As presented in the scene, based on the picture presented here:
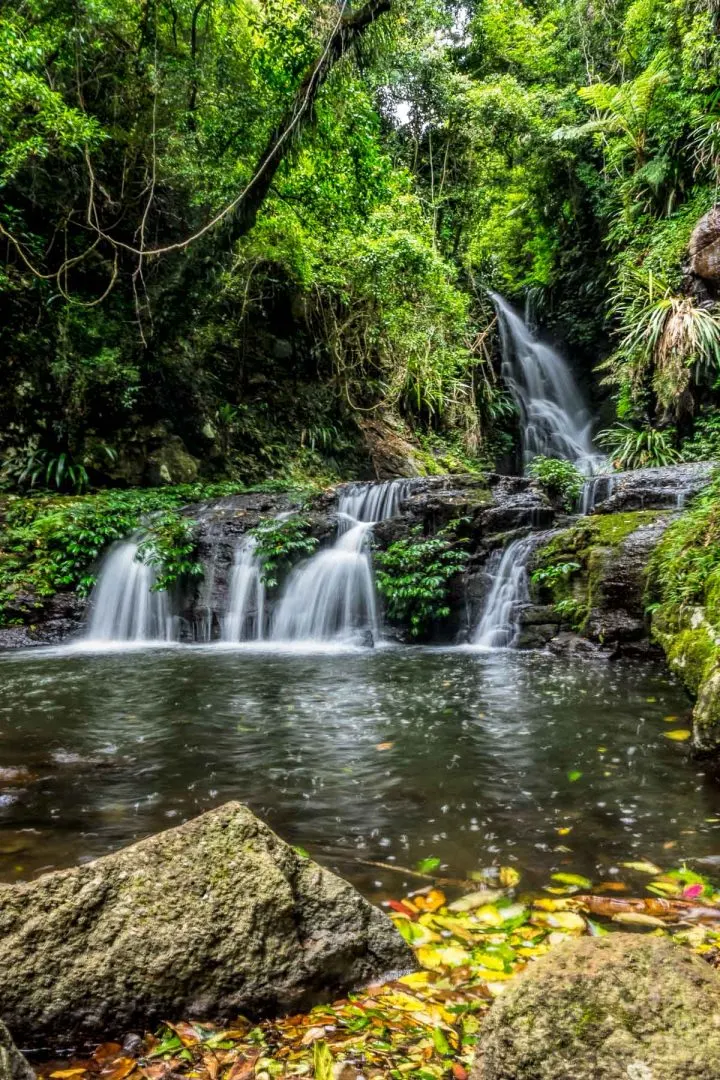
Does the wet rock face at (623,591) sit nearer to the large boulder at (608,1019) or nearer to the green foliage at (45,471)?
the large boulder at (608,1019)

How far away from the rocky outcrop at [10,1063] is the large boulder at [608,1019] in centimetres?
91

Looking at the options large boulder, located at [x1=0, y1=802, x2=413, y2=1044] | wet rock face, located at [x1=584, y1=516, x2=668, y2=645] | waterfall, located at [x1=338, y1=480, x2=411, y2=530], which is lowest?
large boulder, located at [x1=0, y1=802, x2=413, y2=1044]

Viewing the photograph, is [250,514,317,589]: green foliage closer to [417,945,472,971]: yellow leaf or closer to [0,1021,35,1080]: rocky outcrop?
[417,945,472,971]: yellow leaf

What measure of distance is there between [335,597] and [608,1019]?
8.51 metres

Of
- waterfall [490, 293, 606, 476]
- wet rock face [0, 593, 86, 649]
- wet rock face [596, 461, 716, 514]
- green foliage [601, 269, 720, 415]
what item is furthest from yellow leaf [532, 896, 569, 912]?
waterfall [490, 293, 606, 476]

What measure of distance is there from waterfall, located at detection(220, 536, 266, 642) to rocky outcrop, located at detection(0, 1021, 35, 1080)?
335 inches

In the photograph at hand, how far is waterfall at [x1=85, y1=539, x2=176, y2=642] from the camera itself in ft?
32.4

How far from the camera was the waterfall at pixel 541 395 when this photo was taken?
18.1 meters

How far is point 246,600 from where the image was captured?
397 inches

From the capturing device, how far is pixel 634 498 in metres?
9.09

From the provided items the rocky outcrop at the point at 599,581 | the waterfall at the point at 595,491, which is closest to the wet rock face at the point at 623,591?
the rocky outcrop at the point at 599,581

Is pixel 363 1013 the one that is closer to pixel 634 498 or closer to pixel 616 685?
pixel 616 685

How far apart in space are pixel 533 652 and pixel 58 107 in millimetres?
9576

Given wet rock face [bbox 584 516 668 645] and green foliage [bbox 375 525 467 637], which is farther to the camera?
green foliage [bbox 375 525 467 637]
